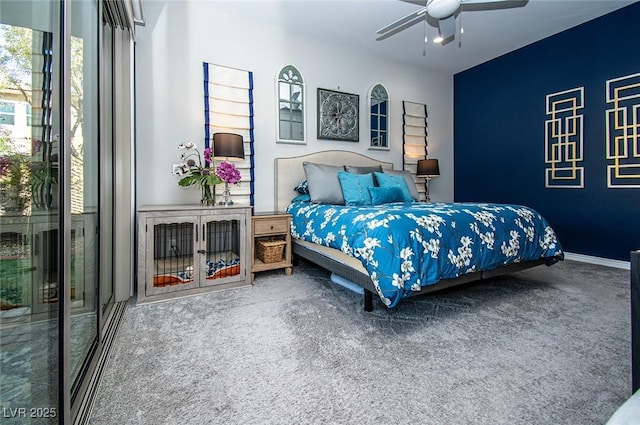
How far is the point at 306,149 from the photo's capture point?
391cm

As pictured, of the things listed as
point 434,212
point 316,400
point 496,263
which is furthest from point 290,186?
point 316,400

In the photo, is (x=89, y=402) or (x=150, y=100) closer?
(x=89, y=402)

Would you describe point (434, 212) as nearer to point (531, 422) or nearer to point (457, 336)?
point (457, 336)

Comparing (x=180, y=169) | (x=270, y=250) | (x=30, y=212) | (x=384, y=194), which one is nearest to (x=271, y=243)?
(x=270, y=250)

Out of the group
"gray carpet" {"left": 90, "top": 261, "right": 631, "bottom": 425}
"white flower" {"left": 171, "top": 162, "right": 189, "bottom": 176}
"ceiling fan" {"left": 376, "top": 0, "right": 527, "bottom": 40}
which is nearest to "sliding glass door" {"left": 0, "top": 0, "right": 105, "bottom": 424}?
"gray carpet" {"left": 90, "top": 261, "right": 631, "bottom": 425}

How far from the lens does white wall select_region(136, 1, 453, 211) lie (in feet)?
9.84

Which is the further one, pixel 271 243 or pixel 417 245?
pixel 271 243

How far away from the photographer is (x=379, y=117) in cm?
445

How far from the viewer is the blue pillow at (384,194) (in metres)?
3.19

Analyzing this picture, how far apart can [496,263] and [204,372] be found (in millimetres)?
2167

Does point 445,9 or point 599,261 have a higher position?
point 445,9

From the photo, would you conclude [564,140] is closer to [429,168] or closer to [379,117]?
[429,168]

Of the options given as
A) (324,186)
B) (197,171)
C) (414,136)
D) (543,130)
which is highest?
(414,136)

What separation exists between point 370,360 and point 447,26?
112 inches
